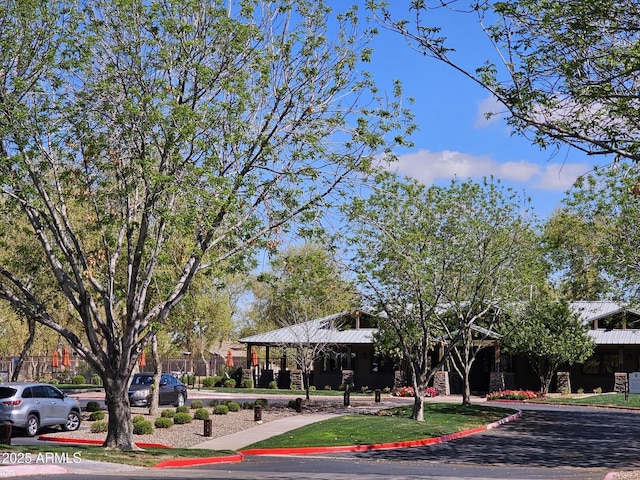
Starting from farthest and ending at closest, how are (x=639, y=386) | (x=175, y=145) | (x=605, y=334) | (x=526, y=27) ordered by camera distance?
(x=605, y=334) < (x=639, y=386) < (x=175, y=145) < (x=526, y=27)

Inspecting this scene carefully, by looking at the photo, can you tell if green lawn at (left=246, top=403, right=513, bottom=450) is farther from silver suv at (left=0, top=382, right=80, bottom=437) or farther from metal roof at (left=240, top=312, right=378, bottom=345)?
metal roof at (left=240, top=312, right=378, bottom=345)

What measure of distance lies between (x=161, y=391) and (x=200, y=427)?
8.07 metres

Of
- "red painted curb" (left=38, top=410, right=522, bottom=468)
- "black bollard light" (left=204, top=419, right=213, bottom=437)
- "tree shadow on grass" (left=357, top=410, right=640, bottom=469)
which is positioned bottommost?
"tree shadow on grass" (left=357, top=410, right=640, bottom=469)

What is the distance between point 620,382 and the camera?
162ft

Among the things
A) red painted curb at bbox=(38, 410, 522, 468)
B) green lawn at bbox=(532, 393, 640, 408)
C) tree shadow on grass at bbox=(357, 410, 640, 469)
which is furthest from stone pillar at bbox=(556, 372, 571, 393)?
red painted curb at bbox=(38, 410, 522, 468)

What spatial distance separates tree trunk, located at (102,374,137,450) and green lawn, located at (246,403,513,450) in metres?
5.03

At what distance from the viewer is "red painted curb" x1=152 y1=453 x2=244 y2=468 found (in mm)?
18511

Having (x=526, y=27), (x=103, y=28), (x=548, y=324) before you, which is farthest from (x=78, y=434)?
(x=548, y=324)

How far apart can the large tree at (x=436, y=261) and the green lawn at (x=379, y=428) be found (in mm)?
1532

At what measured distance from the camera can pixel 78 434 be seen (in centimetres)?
2534

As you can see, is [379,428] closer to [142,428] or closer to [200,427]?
[200,427]

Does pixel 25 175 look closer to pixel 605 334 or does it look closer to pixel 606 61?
pixel 606 61

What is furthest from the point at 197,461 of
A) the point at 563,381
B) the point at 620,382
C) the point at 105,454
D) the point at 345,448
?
the point at 620,382

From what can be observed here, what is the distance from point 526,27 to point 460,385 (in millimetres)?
41723
